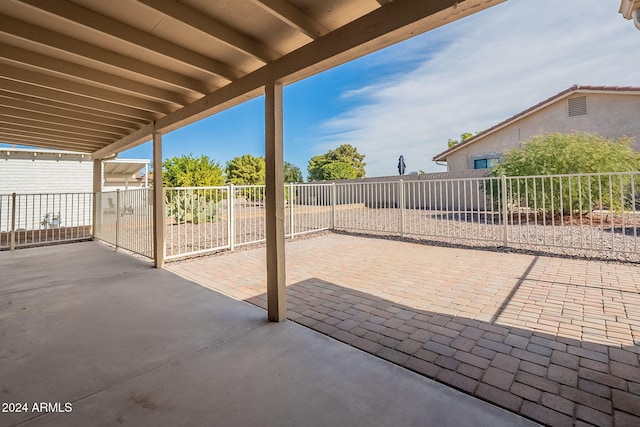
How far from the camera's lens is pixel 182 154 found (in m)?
11.8

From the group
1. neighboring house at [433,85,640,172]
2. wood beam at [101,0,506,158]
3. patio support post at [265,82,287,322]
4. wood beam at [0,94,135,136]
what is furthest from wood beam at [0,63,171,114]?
neighboring house at [433,85,640,172]

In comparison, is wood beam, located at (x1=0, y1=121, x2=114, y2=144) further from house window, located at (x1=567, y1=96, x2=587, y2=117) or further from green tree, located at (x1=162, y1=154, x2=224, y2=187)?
house window, located at (x1=567, y1=96, x2=587, y2=117)

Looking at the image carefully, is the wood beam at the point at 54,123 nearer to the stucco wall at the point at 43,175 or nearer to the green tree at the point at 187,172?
the green tree at the point at 187,172

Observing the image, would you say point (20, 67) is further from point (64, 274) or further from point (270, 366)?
point (270, 366)

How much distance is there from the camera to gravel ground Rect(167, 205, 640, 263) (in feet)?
16.2

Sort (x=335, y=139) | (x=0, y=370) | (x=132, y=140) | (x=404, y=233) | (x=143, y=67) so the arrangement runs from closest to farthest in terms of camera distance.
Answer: (x=0, y=370) → (x=143, y=67) → (x=132, y=140) → (x=404, y=233) → (x=335, y=139)

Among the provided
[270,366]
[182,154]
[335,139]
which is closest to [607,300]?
[270,366]

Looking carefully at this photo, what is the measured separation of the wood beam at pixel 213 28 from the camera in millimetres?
2041

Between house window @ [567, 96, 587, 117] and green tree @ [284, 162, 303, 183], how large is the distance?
944 inches

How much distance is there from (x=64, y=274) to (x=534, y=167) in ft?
38.3

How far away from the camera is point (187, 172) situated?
453 inches

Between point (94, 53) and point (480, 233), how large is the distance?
7552mm

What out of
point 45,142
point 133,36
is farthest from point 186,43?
point 45,142

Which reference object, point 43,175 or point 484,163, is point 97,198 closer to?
point 43,175
